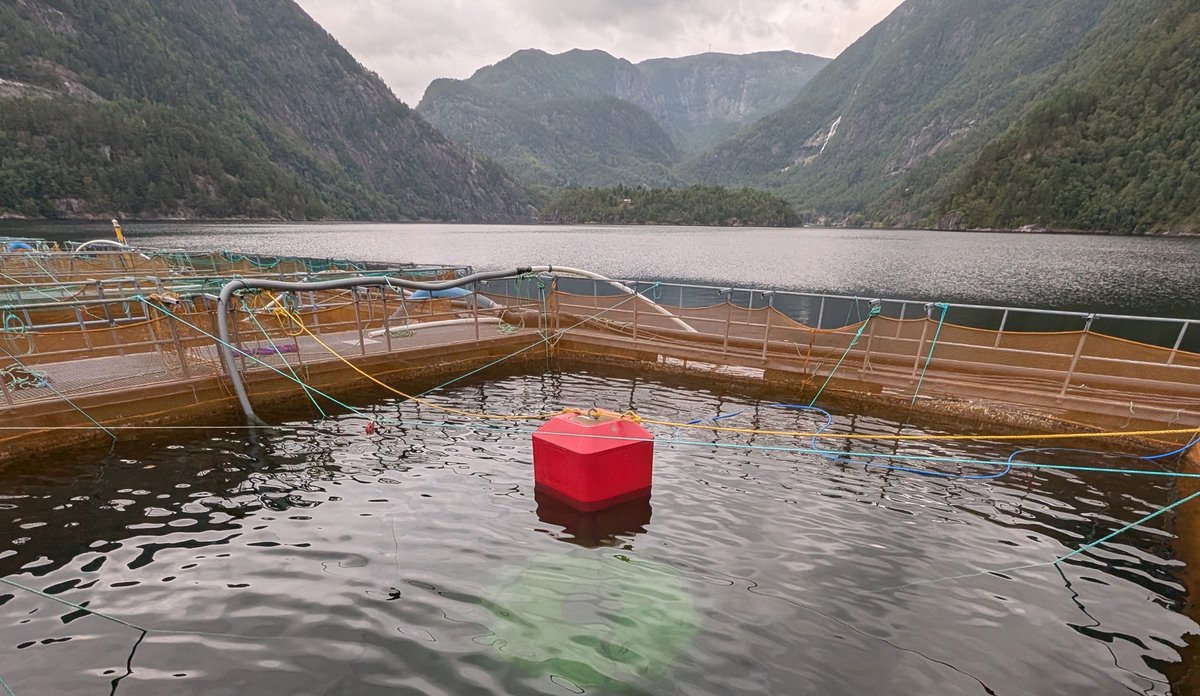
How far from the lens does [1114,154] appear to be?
118875mm

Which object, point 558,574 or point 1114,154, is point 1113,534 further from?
point 1114,154

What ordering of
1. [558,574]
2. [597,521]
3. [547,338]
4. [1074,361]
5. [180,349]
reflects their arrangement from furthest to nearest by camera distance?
1. [547,338]
2. [180,349]
3. [1074,361]
4. [597,521]
5. [558,574]

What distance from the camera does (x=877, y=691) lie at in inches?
204

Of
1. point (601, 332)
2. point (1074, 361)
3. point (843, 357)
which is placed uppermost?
point (1074, 361)

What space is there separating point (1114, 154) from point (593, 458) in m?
174

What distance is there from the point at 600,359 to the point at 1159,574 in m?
14.2

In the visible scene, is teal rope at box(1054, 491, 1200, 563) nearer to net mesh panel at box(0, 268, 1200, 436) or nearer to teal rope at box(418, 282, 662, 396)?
net mesh panel at box(0, 268, 1200, 436)

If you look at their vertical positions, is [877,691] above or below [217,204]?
below

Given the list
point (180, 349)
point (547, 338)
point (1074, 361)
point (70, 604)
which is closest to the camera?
point (70, 604)

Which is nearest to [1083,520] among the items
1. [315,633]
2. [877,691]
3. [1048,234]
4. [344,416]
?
[877,691]

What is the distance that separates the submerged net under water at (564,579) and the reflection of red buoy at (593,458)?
1.45ft

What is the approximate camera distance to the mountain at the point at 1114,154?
107 metres

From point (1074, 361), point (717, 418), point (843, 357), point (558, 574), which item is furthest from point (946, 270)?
point (558, 574)

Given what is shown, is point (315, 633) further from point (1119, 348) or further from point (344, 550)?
point (1119, 348)
